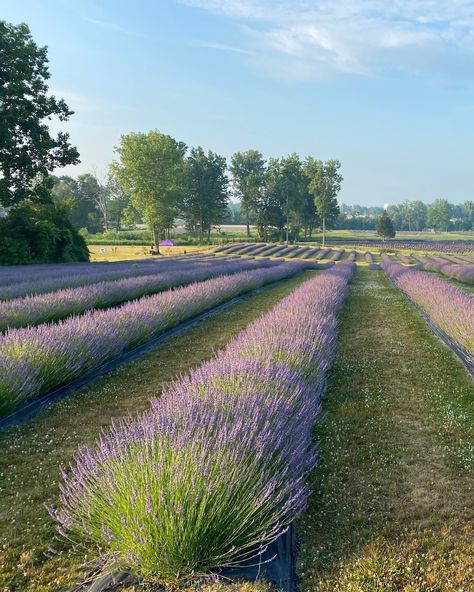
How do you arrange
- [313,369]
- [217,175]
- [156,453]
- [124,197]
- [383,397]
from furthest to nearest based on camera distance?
[124,197], [217,175], [383,397], [313,369], [156,453]

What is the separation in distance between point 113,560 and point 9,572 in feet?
2.00

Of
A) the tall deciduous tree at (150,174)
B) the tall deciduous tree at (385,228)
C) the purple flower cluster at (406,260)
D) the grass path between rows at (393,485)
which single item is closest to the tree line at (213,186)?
the tall deciduous tree at (150,174)

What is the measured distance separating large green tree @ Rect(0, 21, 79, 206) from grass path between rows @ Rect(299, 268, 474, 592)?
69.6ft

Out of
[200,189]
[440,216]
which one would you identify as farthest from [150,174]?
[440,216]

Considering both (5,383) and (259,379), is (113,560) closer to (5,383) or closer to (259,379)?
(259,379)

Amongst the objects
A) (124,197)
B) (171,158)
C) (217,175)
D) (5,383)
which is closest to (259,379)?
(5,383)

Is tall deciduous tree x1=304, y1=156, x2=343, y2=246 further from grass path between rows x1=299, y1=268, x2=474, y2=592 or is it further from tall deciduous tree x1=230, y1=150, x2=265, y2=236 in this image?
grass path between rows x1=299, y1=268, x2=474, y2=592

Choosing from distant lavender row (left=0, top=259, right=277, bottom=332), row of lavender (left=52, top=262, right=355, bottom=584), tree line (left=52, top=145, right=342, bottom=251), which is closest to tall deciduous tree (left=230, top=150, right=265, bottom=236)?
tree line (left=52, top=145, right=342, bottom=251)

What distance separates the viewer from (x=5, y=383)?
12.5 feet

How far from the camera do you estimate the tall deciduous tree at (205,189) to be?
61.8 metres

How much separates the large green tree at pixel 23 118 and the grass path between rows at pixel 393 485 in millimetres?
21214

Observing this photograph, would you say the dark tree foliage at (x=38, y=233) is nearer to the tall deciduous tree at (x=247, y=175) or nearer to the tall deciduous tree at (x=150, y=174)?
the tall deciduous tree at (x=150, y=174)

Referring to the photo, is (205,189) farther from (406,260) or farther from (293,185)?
(406,260)

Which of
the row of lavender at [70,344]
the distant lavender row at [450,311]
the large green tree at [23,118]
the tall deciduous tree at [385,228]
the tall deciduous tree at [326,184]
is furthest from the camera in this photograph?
the tall deciduous tree at [385,228]
